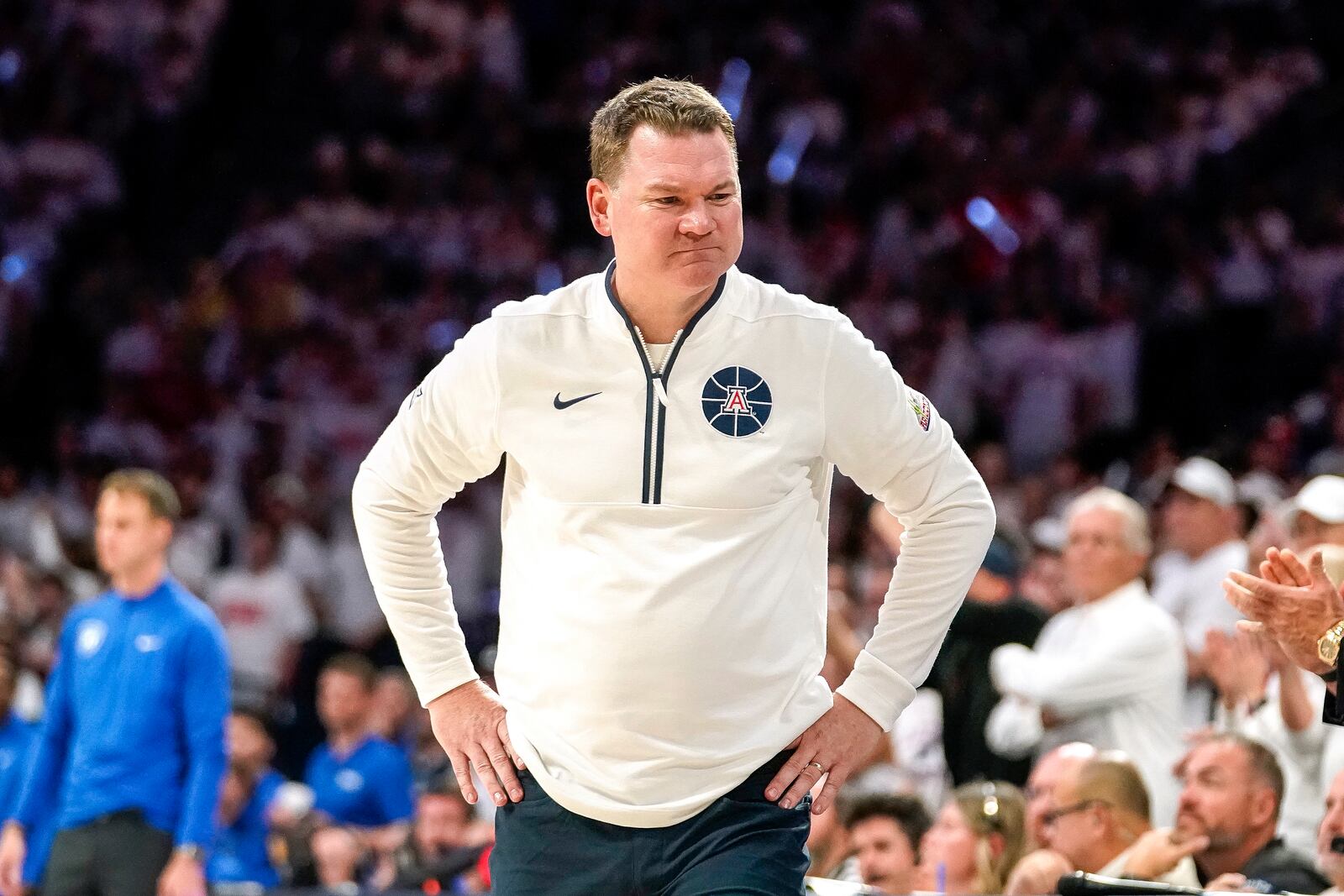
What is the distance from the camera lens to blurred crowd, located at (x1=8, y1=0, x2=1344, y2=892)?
326 inches

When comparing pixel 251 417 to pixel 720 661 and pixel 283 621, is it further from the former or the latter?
pixel 720 661

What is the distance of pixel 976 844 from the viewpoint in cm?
546

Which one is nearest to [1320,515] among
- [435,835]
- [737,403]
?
[737,403]

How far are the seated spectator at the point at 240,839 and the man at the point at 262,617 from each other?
1567 mm

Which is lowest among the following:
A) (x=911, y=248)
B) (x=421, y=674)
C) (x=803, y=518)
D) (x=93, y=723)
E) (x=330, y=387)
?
(x=93, y=723)

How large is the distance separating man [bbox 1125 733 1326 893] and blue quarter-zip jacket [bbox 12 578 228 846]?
114 inches

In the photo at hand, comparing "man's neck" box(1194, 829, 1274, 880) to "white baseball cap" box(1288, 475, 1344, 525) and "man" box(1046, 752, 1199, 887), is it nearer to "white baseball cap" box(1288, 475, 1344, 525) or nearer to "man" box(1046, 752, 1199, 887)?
"man" box(1046, 752, 1199, 887)

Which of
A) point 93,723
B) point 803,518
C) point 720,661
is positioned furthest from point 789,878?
point 93,723

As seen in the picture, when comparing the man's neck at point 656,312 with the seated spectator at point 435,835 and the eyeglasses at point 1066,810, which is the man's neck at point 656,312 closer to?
the eyeglasses at point 1066,810

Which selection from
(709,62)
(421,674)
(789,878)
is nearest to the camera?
(789,878)

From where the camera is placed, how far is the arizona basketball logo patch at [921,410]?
10.2ft

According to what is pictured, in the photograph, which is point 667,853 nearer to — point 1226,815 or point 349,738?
point 1226,815

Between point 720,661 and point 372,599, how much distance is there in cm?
773

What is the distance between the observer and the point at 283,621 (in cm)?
1004
